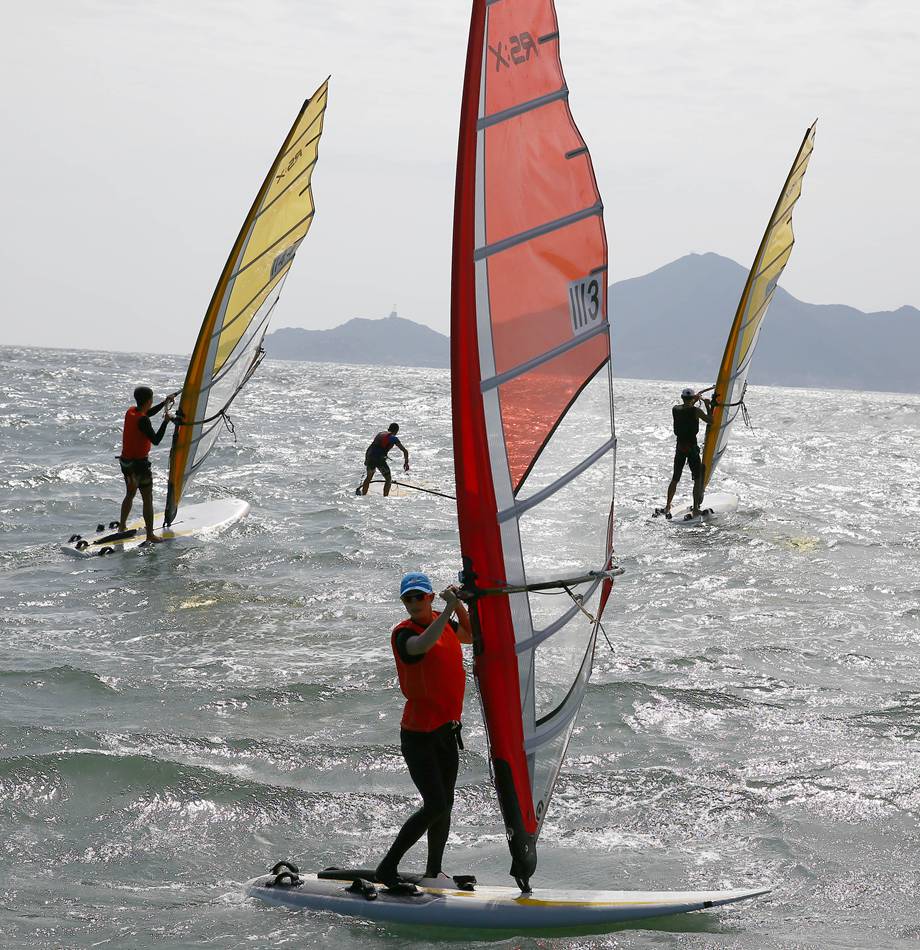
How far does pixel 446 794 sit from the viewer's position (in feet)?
12.3

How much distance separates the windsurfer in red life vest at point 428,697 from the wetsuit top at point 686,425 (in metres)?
8.80

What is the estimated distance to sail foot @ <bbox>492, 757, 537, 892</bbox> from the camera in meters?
3.55

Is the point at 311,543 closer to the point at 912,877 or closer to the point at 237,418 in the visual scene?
the point at 912,877

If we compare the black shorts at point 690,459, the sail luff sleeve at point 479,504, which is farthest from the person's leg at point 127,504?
the sail luff sleeve at point 479,504

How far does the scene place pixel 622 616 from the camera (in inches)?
330

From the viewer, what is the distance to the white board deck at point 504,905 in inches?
147

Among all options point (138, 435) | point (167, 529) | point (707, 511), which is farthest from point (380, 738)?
point (707, 511)

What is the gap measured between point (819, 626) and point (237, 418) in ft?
83.6

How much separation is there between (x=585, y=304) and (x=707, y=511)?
977cm

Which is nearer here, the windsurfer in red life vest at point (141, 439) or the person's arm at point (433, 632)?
the person's arm at point (433, 632)

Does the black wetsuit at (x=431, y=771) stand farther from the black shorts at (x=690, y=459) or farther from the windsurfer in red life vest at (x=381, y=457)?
the windsurfer in red life vest at (x=381, y=457)

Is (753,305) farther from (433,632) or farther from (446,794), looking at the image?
(433,632)

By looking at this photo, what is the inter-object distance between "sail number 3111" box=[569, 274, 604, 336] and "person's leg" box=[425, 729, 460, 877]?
4.34 ft

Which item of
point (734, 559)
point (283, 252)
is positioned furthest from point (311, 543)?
point (734, 559)
